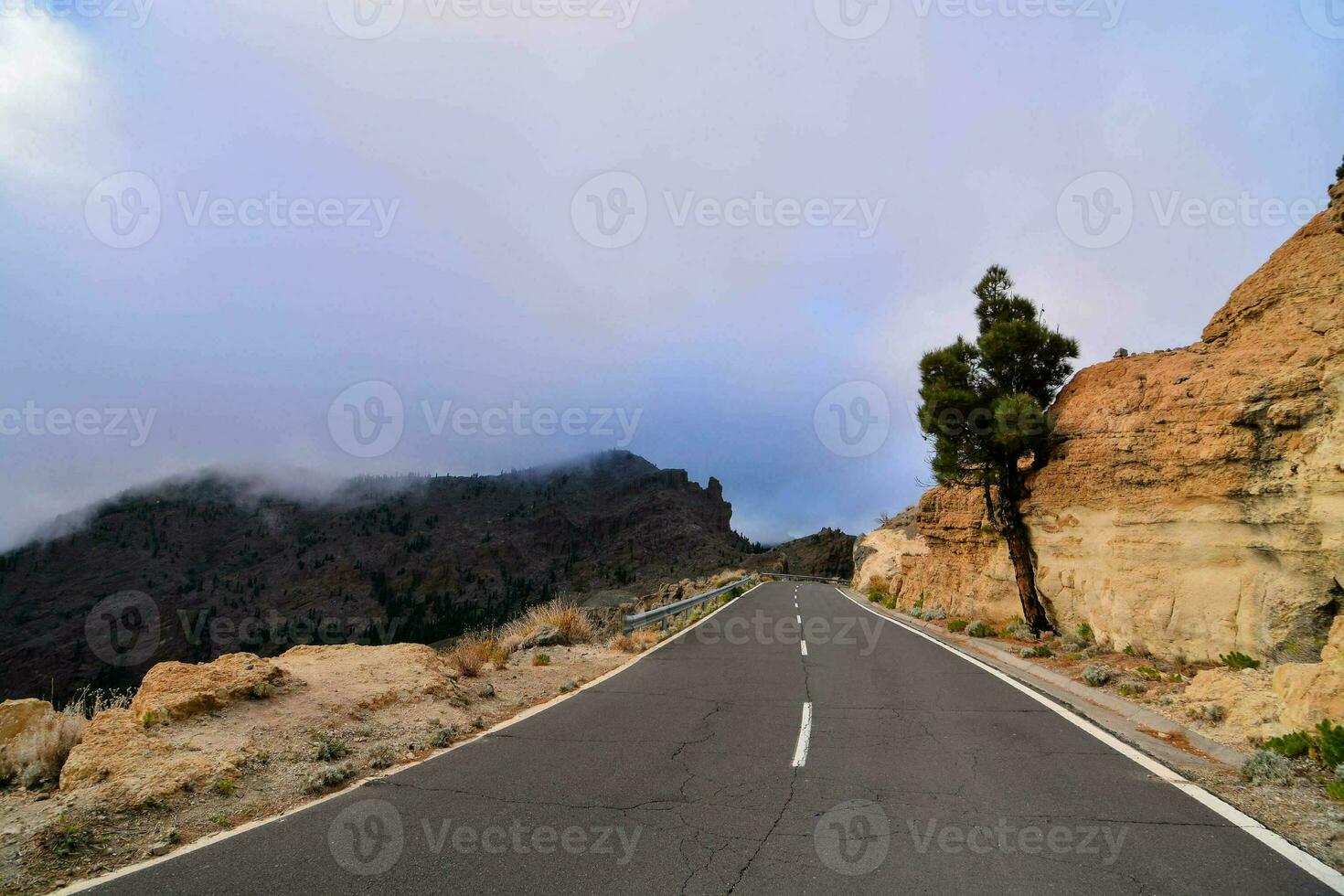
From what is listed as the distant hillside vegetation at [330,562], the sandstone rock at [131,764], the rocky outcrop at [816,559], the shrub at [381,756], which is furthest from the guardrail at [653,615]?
the distant hillside vegetation at [330,562]

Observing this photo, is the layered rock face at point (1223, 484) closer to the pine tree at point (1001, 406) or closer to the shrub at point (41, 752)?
the pine tree at point (1001, 406)

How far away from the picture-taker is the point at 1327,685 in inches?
257

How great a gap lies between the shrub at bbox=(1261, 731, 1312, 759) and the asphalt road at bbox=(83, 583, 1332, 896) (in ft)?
4.56

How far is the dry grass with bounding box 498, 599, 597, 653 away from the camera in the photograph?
50.1 ft

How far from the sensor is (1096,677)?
1041 centimetres

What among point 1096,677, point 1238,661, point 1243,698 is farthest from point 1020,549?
point 1243,698

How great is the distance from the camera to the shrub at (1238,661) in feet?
31.1

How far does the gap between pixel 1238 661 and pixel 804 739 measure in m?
7.33

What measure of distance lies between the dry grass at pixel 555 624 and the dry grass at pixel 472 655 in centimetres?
123

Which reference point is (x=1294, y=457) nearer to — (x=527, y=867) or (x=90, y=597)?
(x=527, y=867)

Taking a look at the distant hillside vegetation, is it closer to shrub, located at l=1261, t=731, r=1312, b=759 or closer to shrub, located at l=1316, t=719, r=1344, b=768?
shrub, located at l=1261, t=731, r=1312, b=759

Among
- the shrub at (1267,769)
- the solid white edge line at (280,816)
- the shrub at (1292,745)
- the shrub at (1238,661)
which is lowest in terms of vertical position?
the solid white edge line at (280,816)

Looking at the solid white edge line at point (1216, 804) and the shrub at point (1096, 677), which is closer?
the solid white edge line at point (1216, 804)

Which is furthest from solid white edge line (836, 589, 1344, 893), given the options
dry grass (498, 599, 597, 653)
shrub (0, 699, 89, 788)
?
shrub (0, 699, 89, 788)
